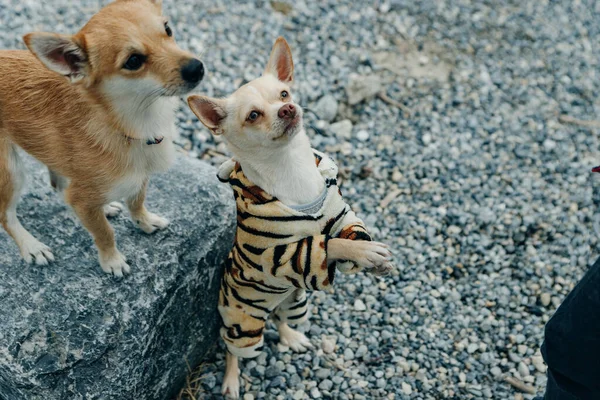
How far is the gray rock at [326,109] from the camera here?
548 cm

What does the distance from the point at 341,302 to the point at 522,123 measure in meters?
2.69

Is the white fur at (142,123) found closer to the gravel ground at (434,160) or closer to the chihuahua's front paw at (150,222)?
the chihuahua's front paw at (150,222)

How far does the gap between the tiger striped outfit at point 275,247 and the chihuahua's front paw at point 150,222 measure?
1.65ft

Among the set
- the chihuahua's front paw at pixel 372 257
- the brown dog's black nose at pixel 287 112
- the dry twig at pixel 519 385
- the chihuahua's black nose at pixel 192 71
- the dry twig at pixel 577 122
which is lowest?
the dry twig at pixel 519 385

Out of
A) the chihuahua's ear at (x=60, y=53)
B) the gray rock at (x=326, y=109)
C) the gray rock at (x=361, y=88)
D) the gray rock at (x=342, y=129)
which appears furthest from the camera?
the gray rock at (x=361, y=88)

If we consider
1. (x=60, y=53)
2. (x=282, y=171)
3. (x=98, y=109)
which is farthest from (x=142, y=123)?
(x=282, y=171)

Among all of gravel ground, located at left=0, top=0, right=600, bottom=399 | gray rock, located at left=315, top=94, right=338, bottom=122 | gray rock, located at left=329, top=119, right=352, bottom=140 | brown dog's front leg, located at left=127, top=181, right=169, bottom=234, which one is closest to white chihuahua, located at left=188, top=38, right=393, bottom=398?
brown dog's front leg, located at left=127, top=181, right=169, bottom=234

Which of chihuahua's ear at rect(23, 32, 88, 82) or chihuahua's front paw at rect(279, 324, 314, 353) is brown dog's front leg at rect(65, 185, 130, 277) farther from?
chihuahua's front paw at rect(279, 324, 314, 353)

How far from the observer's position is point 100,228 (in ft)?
10.4

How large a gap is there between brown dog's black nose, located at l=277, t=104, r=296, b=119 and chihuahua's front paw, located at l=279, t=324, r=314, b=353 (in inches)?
69.8

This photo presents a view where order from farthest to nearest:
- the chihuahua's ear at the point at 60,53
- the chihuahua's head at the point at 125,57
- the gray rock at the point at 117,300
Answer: the gray rock at the point at 117,300 < the chihuahua's head at the point at 125,57 < the chihuahua's ear at the point at 60,53

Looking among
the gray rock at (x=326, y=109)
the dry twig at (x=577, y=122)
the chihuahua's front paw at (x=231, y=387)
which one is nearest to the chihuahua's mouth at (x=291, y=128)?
Result: the chihuahua's front paw at (x=231, y=387)

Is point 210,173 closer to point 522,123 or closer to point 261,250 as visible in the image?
point 261,250

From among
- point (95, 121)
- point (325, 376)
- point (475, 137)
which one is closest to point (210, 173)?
point (95, 121)
